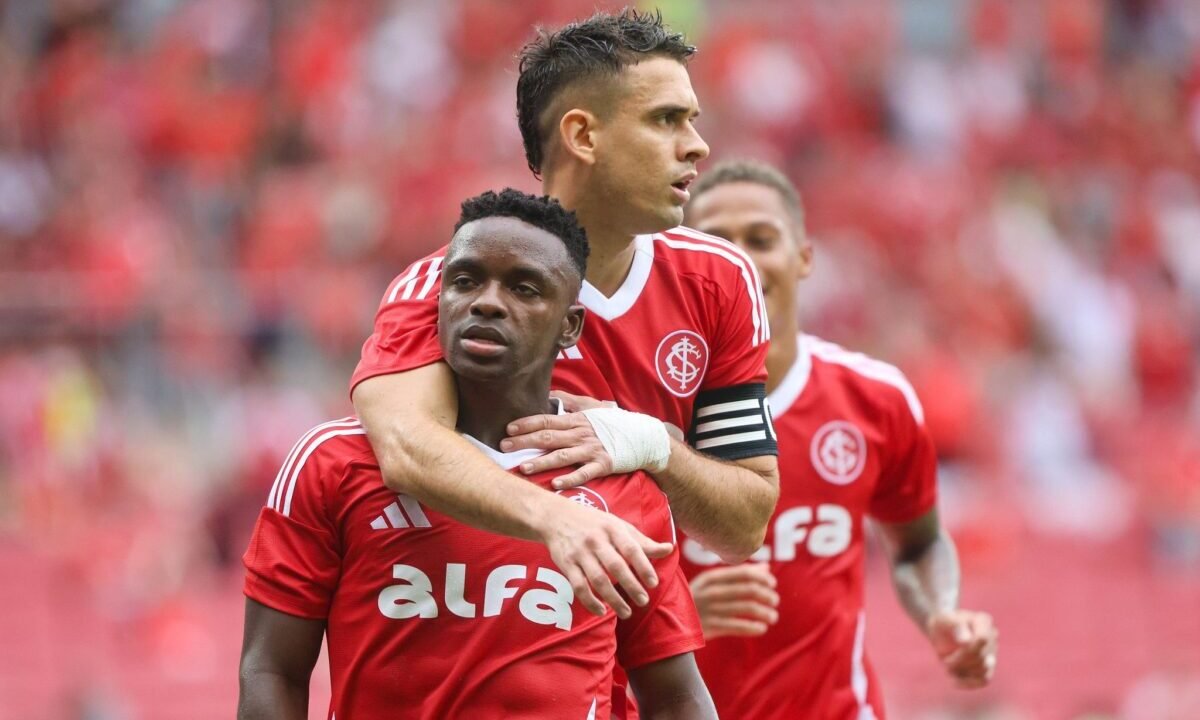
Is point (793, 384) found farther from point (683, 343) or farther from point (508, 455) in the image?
point (508, 455)

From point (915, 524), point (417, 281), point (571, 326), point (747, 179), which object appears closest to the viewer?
point (571, 326)

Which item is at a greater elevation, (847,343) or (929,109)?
(929,109)

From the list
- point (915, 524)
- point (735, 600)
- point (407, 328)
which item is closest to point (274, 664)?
point (407, 328)

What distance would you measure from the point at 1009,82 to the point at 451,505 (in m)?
13.7

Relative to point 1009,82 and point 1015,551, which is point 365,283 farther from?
point 1009,82

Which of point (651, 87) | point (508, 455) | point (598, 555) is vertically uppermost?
point (651, 87)

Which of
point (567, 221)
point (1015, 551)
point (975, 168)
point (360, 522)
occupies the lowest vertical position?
point (1015, 551)

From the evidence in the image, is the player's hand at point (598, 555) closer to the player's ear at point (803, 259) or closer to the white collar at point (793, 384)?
the white collar at point (793, 384)

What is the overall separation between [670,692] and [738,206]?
193 centimetres

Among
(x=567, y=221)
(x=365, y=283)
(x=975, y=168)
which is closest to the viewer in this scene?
(x=567, y=221)

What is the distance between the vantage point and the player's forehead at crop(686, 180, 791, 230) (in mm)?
5188

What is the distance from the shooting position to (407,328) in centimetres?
371

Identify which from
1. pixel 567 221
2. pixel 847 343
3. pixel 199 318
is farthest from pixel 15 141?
pixel 567 221

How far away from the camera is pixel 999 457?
12484 millimetres
